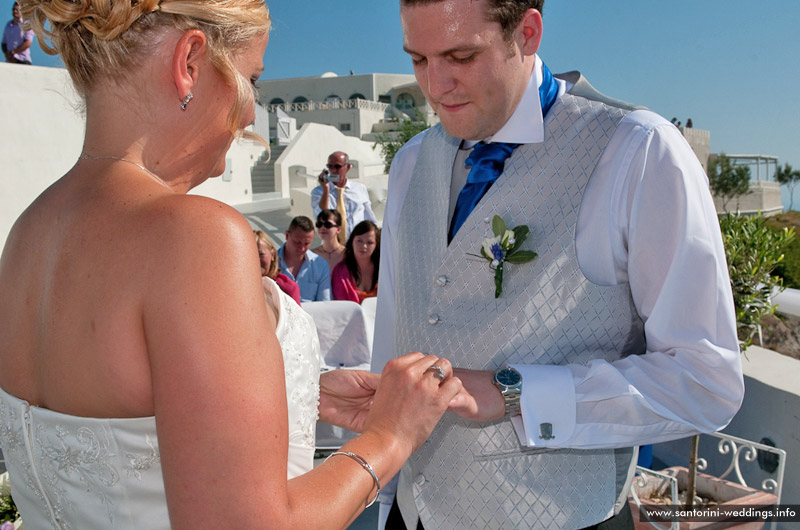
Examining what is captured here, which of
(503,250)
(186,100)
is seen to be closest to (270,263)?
(503,250)

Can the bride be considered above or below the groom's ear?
below

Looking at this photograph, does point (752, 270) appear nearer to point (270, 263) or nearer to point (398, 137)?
point (270, 263)

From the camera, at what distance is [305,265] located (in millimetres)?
5453

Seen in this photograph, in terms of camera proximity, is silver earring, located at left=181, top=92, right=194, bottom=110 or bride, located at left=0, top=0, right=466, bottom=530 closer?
bride, located at left=0, top=0, right=466, bottom=530

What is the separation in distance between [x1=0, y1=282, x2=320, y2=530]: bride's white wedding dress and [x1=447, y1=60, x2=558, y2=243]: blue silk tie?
36.2 inches

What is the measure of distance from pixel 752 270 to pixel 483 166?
195cm

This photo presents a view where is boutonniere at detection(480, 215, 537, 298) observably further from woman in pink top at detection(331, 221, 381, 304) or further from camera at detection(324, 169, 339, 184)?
camera at detection(324, 169, 339, 184)

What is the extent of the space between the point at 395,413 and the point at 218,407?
17.4 inches

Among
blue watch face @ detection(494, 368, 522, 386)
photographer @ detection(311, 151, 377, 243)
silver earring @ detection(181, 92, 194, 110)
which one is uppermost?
silver earring @ detection(181, 92, 194, 110)

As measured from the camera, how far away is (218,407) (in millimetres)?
826

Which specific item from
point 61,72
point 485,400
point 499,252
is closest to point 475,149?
point 499,252

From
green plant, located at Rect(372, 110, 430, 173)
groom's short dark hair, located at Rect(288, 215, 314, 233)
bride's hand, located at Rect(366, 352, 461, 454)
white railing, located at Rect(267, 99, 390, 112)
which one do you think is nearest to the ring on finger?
bride's hand, located at Rect(366, 352, 461, 454)

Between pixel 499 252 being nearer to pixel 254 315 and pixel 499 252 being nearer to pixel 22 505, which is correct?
pixel 254 315

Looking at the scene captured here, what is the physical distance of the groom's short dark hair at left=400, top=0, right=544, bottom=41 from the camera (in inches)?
58.9
